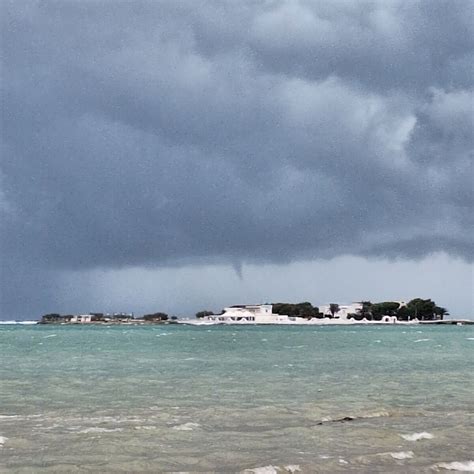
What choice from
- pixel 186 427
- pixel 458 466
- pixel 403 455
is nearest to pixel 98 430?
pixel 186 427

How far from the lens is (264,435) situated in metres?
16.8

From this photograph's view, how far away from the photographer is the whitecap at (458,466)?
1322 centimetres

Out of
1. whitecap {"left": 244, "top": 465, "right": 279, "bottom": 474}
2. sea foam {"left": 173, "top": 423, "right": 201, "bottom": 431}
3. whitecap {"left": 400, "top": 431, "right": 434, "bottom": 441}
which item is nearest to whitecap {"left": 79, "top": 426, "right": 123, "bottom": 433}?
sea foam {"left": 173, "top": 423, "right": 201, "bottom": 431}

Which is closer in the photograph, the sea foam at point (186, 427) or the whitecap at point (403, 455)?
the whitecap at point (403, 455)

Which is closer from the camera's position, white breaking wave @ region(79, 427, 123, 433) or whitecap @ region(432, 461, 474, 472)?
whitecap @ region(432, 461, 474, 472)

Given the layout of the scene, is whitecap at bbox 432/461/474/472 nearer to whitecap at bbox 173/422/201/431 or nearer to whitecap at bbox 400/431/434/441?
whitecap at bbox 400/431/434/441

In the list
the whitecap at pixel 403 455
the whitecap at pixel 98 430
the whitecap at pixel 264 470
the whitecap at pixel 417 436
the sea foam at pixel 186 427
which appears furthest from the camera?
→ the sea foam at pixel 186 427

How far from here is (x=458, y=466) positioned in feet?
44.0

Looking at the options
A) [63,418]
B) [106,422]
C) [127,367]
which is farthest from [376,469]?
[127,367]

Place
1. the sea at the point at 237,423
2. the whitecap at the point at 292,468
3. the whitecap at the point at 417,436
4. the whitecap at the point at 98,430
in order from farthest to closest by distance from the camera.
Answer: the whitecap at the point at 98,430
the whitecap at the point at 417,436
the sea at the point at 237,423
the whitecap at the point at 292,468

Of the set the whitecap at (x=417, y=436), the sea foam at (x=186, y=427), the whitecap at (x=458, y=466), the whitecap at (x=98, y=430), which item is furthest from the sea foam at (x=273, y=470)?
the whitecap at (x=98, y=430)

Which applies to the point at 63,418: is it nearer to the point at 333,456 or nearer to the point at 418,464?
the point at 333,456

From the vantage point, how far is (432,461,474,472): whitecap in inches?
520

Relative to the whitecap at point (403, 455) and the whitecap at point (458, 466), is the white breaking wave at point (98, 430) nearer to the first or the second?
the whitecap at point (403, 455)
